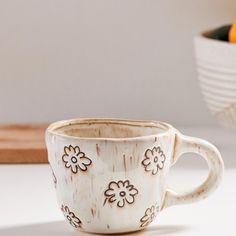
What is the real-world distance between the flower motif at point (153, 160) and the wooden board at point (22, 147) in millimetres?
340

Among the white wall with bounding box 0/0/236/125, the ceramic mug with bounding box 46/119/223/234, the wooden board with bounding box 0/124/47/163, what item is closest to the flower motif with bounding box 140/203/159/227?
the ceramic mug with bounding box 46/119/223/234

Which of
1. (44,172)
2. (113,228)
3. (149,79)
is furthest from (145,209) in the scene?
(149,79)

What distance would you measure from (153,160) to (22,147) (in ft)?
1.18

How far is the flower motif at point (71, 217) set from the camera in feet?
2.53

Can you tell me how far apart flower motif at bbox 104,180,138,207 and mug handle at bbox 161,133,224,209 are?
2.2 inches

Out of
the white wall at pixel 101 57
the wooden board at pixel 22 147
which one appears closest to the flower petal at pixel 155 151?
the wooden board at pixel 22 147

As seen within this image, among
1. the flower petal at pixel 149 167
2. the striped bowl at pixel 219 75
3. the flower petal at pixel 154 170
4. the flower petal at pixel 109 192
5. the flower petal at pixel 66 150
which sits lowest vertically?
the striped bowl at pixel 219 75

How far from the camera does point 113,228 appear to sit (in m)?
0.77

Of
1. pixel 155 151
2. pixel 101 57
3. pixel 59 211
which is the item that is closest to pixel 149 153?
pixel 155 151

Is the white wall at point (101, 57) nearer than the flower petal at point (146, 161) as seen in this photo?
No

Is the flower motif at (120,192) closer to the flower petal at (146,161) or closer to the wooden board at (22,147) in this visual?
the flower petal at (146,161)

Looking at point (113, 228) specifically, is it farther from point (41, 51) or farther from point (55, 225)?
point (41, 51)

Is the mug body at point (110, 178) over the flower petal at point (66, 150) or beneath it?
beneath

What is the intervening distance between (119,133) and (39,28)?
1.58ft
